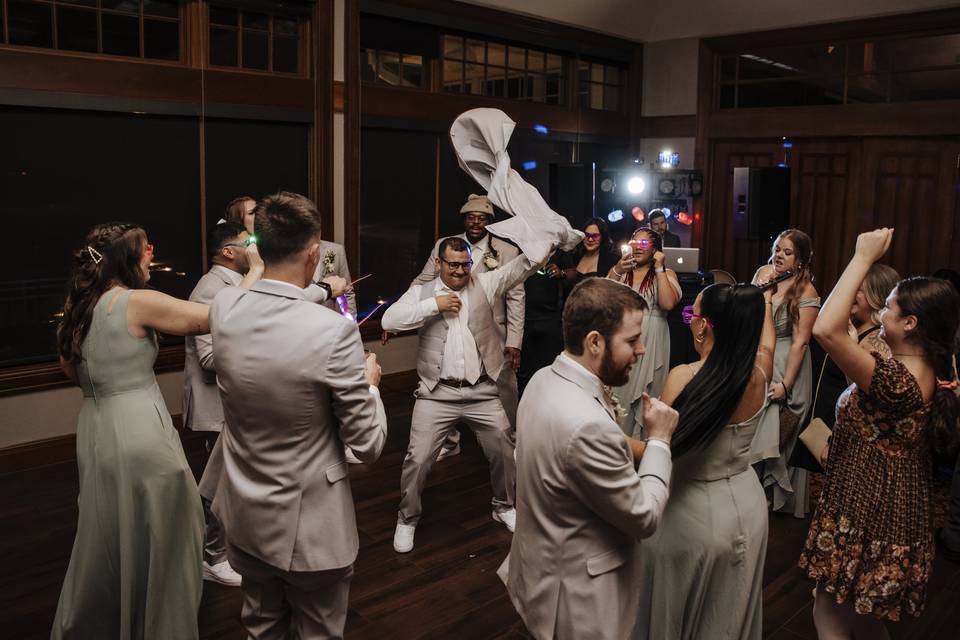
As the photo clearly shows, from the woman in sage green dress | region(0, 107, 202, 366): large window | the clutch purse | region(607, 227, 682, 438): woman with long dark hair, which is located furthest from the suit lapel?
region(0, 107, 202, 366): large window

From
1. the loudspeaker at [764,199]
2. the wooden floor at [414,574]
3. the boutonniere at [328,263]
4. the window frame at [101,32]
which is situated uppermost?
the window frame at [101,32]

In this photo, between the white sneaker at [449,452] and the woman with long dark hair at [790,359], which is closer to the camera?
the woman with long dark hair at [790,359]

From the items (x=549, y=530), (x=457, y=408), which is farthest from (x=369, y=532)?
(x=549, y=530)

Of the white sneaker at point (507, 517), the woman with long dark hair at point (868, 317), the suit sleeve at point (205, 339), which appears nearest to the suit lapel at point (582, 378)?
the woman with long dark hair at point (868, 317)

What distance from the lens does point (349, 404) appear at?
6.77ft

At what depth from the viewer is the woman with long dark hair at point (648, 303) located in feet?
15.5

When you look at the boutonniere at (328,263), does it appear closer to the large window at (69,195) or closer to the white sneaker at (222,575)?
the large window at (69,195)

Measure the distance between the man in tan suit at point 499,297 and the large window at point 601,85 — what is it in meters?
3.85

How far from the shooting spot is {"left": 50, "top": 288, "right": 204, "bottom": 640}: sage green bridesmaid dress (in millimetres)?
2564

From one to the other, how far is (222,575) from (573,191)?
5431 millimetres

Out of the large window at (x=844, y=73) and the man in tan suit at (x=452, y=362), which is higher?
the large window at (x=844, y=73)

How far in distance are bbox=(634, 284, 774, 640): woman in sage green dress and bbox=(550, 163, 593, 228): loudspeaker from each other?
5.75 m

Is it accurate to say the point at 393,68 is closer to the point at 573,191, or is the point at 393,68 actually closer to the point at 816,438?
the point at 573,191

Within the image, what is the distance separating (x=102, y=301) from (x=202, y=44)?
11.4ft
